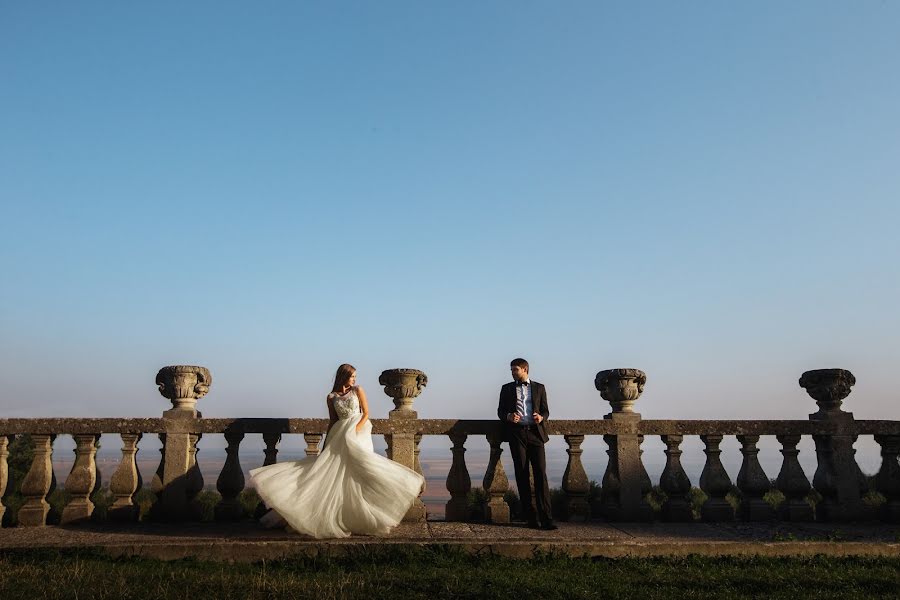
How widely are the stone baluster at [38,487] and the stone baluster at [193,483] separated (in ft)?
5.13

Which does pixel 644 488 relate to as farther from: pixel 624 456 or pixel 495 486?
pixel 495 486

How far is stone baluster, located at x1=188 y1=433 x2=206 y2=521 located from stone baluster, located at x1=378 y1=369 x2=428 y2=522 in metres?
2.38

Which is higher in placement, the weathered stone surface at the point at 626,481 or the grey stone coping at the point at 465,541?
the weathered stone surface at the point at 626,481

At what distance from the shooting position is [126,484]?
745 cm

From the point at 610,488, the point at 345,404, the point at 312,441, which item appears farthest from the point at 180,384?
the point at 610,488

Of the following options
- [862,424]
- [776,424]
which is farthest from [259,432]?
[862,424]

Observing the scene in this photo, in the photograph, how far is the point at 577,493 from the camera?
26.1 feet

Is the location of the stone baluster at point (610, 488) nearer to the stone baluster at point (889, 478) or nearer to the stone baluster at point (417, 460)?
the stone baluster at point (417, 460)

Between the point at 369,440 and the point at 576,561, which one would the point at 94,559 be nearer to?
the point at 369,440

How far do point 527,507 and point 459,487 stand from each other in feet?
3.08

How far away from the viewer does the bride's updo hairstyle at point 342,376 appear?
7246 mm

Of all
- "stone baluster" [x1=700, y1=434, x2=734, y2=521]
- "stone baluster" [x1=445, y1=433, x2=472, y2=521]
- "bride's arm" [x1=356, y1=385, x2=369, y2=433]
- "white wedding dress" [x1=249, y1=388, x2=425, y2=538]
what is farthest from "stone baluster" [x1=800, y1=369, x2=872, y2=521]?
"bride's arm" [x1=356, y1=385, x2=369, y2=433]

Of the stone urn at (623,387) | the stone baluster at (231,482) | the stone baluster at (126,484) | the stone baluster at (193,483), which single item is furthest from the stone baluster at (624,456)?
the stone baluster at (126,484)

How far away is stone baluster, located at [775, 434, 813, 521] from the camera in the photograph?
8070 millimetres
